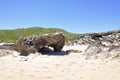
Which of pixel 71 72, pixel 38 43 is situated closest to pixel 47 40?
pixel 38 43

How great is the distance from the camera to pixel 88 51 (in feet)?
57.4

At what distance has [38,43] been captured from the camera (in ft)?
65.7

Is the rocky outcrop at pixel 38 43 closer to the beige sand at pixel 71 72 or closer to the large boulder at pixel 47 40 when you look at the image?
the large boulder at pixel 47 40

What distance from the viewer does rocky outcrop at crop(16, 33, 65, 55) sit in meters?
19.3

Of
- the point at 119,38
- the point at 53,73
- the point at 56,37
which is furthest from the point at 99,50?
the point at 119,38

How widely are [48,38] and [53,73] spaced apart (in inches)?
333

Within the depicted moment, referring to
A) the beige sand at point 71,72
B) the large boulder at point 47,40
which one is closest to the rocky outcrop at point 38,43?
the large boulder at point 47,40

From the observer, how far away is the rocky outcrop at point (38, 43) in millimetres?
19269

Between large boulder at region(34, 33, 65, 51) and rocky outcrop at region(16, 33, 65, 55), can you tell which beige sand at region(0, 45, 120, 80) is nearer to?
rocky outcrop at region(16, 33, 65, 55)

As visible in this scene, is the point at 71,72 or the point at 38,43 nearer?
the point at 71,72

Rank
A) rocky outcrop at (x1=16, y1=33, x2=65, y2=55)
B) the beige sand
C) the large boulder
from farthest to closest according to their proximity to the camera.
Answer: the large boulder
rocky outcrop at (x1=16, y1=33, x2=65, y2=55)
the beige sand

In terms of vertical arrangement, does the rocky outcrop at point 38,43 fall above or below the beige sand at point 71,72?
above

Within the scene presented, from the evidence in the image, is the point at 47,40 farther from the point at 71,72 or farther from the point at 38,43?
the point at 71,72

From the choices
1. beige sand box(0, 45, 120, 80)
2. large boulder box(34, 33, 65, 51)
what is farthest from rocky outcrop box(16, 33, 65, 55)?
beige sand box(0, 45, 120, 80)
